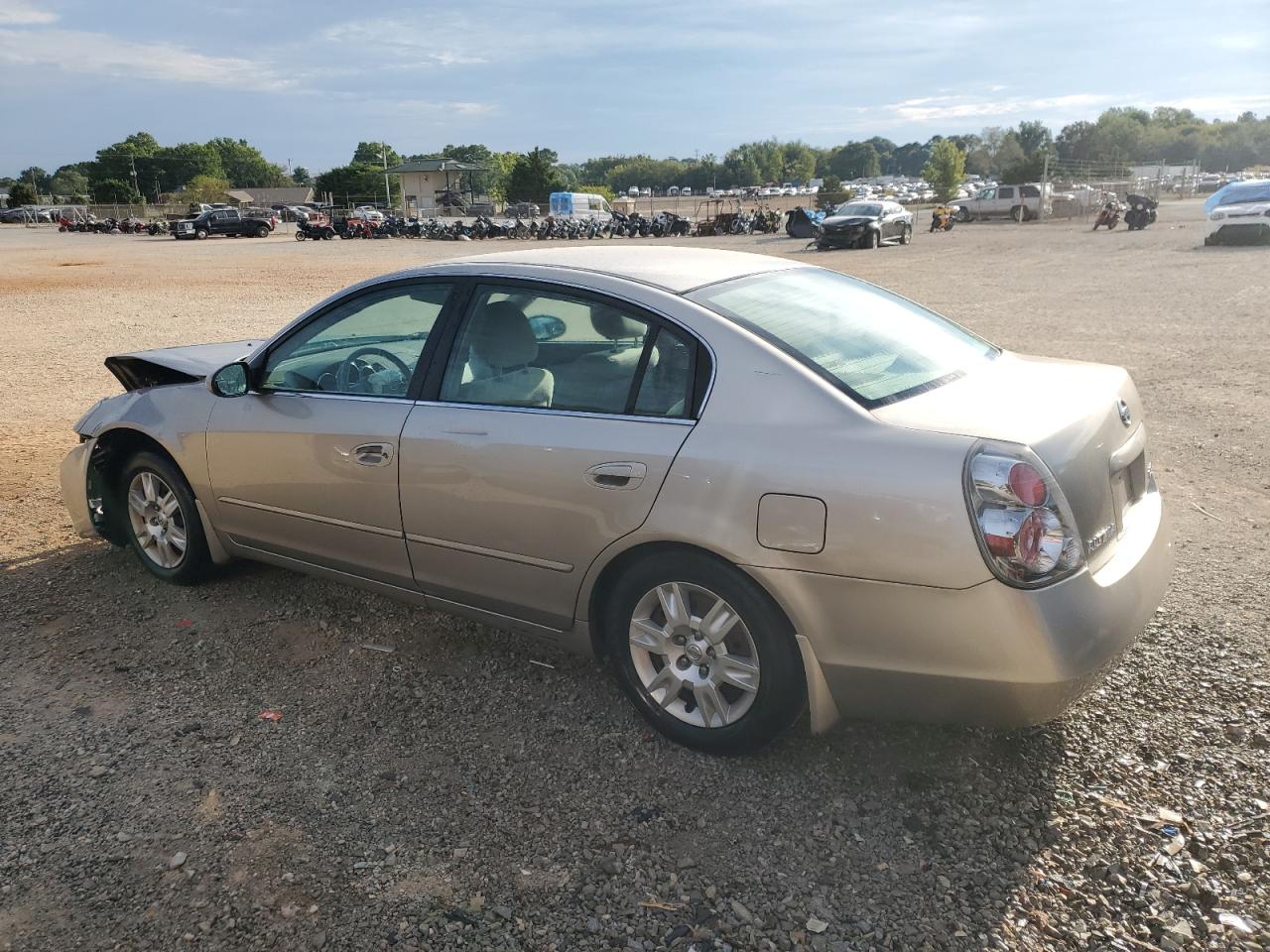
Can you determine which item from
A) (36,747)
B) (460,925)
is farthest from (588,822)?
(36,747)

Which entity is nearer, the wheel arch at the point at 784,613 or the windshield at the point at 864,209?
the wheel arch at the point at 784,613

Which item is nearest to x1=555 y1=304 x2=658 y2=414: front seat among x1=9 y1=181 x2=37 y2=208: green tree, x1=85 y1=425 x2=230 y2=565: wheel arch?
x1=85 y1=425 x2=230 y2=565: wheel arch

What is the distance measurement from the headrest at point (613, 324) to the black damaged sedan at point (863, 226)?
32201mm

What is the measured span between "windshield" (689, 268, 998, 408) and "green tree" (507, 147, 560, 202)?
271 feet

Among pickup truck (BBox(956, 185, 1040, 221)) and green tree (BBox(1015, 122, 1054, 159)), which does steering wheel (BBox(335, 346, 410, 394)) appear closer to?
pickup truck (BBox(956, 185, 1040, 221))

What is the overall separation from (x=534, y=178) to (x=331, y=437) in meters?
85.0

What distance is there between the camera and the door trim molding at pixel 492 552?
11.0ft

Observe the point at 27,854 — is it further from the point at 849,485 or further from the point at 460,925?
the point at 849,485

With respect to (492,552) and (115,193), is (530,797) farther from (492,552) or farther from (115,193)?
(115,193)

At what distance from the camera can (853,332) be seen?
345 cm

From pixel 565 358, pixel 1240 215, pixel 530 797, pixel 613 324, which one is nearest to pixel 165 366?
pixel 565 358

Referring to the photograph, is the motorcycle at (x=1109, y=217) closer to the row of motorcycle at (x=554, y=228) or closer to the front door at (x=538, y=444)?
the row of motorcycle at (x=554, y=228)

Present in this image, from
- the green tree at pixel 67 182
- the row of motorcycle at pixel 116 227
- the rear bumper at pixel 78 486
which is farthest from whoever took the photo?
the green tree at pixel 67 182

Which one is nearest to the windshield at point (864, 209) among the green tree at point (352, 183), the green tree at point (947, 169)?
the green tree at point (947, 169)
